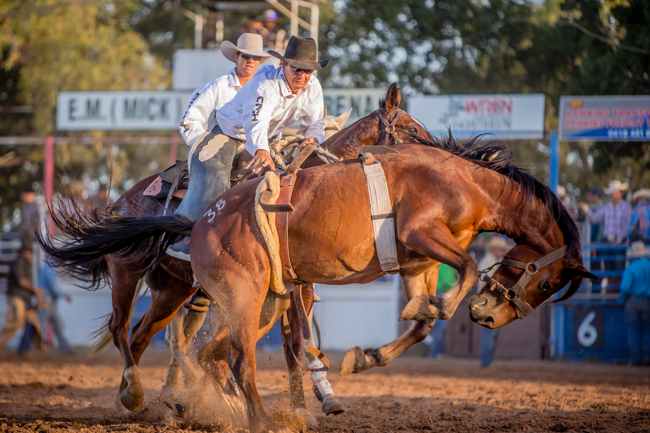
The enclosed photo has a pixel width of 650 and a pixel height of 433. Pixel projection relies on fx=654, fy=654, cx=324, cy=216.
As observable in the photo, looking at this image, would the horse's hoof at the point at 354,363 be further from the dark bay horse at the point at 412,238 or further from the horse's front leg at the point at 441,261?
the horse's front leg at the point at 441,261

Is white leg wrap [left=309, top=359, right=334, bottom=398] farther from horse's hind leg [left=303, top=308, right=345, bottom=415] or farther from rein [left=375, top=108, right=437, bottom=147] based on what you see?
rein [left=375, top=108, right=437, bottom=147]

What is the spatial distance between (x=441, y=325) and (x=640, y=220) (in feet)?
11.5

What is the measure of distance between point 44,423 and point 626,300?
8.30 meters

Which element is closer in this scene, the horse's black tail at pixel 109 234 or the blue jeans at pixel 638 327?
the horse's black tail at pixel 109 234

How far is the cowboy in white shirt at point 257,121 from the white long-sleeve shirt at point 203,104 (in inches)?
12.8

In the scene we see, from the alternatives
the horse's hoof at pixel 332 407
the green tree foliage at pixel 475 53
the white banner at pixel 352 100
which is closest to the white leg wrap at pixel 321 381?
the horse's hoof at pixel 332 407

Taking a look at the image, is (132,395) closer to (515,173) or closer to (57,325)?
(515,173)

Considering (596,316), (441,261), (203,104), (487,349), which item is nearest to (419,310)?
(441,261)

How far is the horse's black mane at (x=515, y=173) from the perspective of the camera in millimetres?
3727

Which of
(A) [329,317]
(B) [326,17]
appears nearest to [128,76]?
(B) [326,17]

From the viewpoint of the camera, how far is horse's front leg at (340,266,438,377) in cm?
367

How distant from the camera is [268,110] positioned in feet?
14.1

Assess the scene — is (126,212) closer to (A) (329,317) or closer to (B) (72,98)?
(A) (329,317)

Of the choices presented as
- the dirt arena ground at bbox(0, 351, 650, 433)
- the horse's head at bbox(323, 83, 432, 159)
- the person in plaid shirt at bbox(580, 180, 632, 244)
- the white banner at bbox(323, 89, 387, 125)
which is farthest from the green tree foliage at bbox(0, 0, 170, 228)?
the horse's head at bbox(323, 83, 432, 159)
